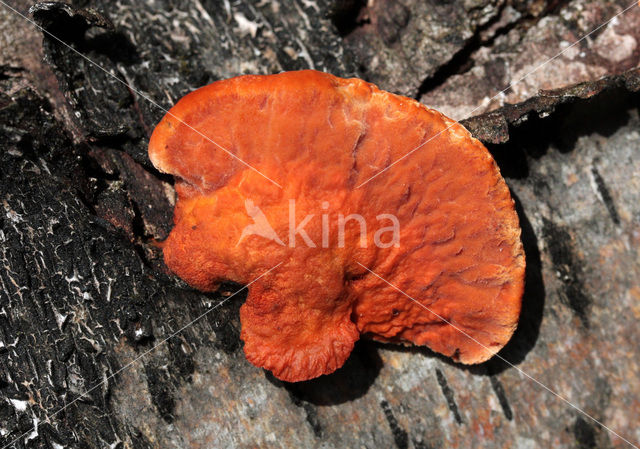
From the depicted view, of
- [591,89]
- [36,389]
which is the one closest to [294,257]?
[36,389]

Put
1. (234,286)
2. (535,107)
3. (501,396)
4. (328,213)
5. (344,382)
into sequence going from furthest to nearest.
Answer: (501,396)
(344,382)
(535,107)
(234,286)
(328,213)

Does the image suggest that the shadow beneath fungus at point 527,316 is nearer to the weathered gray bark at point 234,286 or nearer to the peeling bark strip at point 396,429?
the weathered gray bark at point 234,286

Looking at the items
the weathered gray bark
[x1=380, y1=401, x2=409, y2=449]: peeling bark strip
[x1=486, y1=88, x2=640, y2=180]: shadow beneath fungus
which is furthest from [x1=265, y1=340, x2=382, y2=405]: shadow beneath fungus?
[x1=486, y1=88, x2=640, y2=180]: shadow beneath fungus

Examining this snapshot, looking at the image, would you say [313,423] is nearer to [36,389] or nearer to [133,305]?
[133,305]

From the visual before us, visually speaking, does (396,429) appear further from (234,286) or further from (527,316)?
(234,286)

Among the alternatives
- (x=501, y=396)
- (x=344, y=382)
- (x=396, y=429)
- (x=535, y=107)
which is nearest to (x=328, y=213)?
(x=344, y=382)
